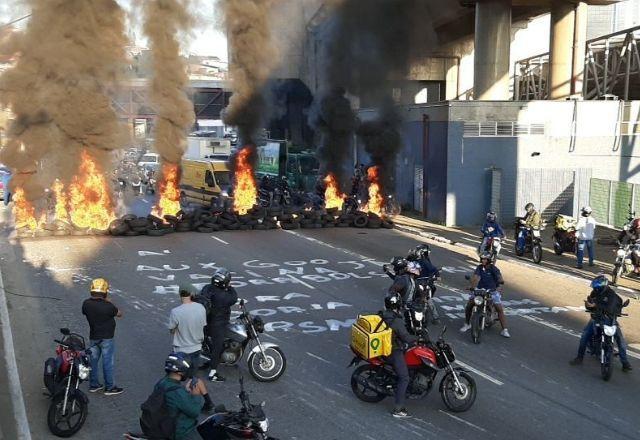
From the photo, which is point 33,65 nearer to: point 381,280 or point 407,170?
point 381,280

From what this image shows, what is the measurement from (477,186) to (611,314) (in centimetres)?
1538

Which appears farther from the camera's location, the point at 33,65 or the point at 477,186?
the point at 477,186

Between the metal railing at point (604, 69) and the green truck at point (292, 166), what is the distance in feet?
41.0

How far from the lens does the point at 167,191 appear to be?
72.5 feet

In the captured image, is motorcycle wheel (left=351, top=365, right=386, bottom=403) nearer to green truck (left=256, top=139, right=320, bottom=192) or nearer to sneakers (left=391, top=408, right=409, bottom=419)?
sneakers (left=391, top=408, right=409, bottom=419)

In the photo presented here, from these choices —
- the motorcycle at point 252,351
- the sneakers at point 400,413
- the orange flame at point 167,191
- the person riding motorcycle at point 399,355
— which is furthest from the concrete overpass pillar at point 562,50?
the sneakers at point 400,413

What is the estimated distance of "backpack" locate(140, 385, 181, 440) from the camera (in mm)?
5547

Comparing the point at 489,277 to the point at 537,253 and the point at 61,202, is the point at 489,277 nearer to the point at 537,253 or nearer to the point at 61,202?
the point at 537,253

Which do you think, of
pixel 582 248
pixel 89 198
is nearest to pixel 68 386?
pixel 582 248

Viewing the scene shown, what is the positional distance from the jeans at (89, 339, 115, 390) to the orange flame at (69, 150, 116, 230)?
42.9ft

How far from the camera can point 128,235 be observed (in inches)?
780

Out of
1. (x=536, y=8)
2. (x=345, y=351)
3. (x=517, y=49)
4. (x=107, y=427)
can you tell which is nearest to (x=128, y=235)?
(x=345, y=351)

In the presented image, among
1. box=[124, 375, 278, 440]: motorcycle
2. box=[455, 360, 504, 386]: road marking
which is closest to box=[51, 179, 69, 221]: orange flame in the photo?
box=[455, 360, 504, 386]: road marking

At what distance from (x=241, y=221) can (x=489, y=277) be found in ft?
40.6
